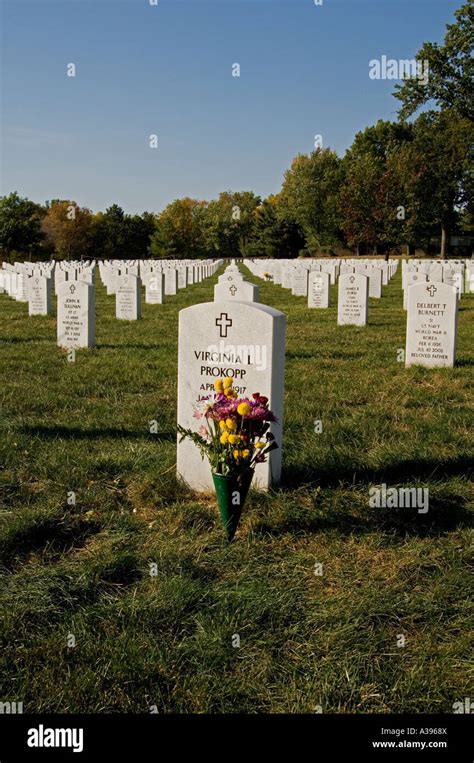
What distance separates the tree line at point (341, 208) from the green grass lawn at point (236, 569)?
24.2 meters

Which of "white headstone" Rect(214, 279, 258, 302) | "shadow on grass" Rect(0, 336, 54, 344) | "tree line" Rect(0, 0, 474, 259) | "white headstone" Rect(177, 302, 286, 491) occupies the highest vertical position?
"tree line" Rect(0, 0, 474, 259)

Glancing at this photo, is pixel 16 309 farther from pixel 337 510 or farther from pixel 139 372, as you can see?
pixel 337 510

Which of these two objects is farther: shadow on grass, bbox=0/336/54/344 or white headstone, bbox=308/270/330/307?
white headstone, bbox=308/270/330/307

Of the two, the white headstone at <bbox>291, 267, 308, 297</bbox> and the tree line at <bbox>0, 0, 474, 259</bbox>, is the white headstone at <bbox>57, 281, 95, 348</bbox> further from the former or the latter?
→ the tree line at <bbox>0, 0, 474, 259</bbox>

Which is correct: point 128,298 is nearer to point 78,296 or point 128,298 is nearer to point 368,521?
point 78,296

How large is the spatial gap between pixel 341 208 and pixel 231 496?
166 feet

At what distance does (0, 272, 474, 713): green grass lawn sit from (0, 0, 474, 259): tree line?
79.5ft

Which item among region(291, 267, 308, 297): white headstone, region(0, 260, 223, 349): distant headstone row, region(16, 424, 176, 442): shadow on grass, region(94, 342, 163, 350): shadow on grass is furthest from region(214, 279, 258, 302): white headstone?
region(291, 267, 308, 297): white headstone

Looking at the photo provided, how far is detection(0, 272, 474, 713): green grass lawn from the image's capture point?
2768 mm

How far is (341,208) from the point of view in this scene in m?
52.2

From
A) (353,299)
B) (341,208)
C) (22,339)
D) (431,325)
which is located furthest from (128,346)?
(341,208)

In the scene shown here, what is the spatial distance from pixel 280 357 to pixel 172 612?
1953 millimetres

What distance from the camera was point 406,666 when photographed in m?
2.88
